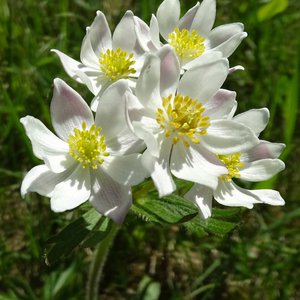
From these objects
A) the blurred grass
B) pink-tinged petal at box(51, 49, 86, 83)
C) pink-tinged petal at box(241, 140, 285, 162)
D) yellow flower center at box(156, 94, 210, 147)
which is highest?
pink-tinged petal at box(51, 49, 86, 83)

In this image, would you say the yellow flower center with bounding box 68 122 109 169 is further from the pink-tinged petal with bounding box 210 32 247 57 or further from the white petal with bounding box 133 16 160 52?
the pink-tinged petal with bounding box 210 32 247 57

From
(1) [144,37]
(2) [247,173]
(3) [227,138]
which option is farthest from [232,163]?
(1) [144,37]

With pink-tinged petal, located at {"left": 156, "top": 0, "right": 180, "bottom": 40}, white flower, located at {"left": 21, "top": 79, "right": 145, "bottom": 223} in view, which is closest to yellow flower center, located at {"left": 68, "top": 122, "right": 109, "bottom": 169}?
white flower, located at {"left": 21, "top": 79, "right": 145, "bottom": 223}

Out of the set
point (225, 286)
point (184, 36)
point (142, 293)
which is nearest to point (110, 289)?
point (142, 293)

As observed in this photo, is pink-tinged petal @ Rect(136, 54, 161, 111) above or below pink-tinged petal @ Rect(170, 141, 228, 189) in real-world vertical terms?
above

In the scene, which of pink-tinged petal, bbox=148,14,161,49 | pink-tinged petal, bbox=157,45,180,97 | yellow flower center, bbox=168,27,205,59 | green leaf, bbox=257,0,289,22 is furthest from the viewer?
green leaf, bbox=257,0,289,22

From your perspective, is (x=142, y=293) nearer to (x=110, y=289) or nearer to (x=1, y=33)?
(x=110, y=289)
